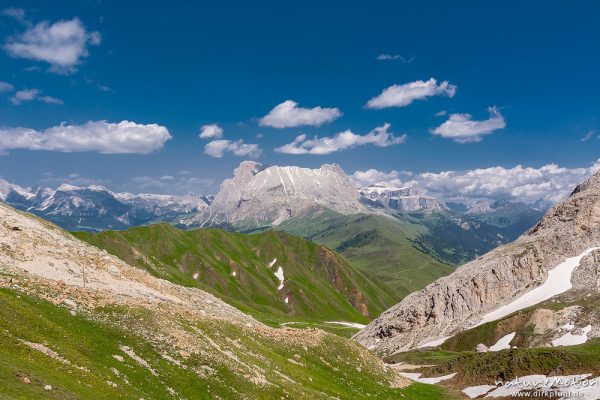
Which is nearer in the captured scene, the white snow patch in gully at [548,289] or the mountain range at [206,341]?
A: the mountain range at [206,341]

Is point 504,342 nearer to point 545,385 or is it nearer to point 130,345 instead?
point 545,385

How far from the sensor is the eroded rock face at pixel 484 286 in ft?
471

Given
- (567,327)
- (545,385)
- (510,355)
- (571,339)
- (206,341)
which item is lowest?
(571,339)

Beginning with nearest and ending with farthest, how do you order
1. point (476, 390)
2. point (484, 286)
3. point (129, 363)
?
point (129, 363) < point (476, 390) < point (484, 286)

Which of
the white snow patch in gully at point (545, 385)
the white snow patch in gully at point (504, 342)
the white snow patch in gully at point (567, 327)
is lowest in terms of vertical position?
the white snow patch in gully at point (504, 342)

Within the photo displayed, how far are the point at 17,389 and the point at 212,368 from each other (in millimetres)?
20977

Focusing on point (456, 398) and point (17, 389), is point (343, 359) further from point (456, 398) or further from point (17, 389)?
point (17, 389)

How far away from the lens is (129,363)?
42.3 metres

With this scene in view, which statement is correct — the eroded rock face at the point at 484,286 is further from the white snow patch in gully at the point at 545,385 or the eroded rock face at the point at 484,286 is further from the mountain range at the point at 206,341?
the white snow patch in gully at the point at 545,385

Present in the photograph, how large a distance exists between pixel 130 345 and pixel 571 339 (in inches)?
4055

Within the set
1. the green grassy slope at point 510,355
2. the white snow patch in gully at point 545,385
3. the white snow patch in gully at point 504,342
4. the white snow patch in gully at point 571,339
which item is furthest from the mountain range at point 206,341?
the white snow patch in gully at point 545,385

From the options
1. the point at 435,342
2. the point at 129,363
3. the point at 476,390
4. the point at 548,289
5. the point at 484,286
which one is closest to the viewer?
the point at 129,363

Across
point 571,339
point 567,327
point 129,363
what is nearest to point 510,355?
point 571,339

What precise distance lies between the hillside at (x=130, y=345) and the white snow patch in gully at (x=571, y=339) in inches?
1797
